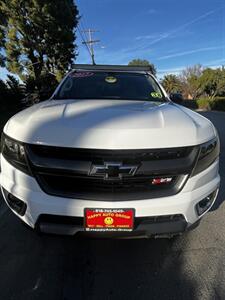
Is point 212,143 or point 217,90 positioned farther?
point 217,90

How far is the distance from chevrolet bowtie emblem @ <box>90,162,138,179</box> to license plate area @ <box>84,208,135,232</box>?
24cm

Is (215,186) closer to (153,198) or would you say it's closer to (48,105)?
(153,198)

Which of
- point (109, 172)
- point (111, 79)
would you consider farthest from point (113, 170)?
point (111, 79)

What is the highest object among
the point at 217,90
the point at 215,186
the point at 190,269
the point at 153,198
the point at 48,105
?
the point at 48,105

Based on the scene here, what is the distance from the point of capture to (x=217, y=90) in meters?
52.8

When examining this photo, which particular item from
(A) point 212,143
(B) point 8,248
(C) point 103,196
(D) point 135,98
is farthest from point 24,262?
(D) point 135,98

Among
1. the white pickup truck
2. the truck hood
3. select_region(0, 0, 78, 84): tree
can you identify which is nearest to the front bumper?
the white pickup truck

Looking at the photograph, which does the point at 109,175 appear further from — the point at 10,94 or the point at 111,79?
the point at 10,94

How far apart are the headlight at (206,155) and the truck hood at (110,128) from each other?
2.2 inches

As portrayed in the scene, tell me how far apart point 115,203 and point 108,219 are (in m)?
0.14

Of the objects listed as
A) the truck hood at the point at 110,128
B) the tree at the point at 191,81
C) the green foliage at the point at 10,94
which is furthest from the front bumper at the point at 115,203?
the tree at the point at 191,81

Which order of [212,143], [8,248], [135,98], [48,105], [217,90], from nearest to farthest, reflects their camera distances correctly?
1. [212,143]
2. [8,248]
3. [48,105]
4. [135,98]
5. [217,90]

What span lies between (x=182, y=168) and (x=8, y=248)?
1792 millimetres

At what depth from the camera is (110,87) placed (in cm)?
437
